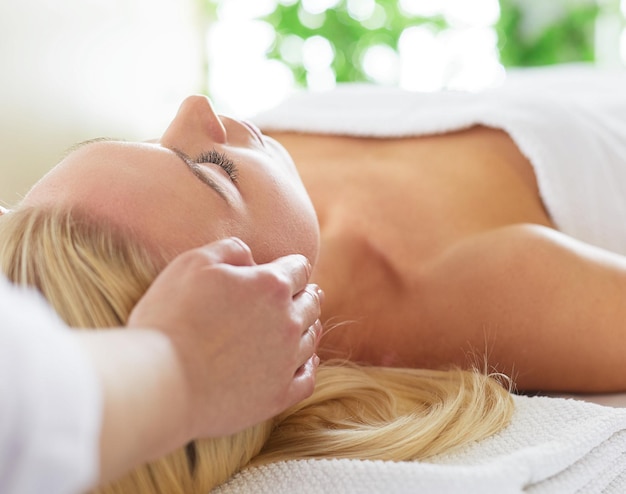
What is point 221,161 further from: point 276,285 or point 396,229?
point 396,229

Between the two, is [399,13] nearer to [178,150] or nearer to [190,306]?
[178,150]

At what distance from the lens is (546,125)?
1.49 meters

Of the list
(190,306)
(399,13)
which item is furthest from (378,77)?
(190,306)

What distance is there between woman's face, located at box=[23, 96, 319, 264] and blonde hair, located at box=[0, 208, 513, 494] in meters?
0.03

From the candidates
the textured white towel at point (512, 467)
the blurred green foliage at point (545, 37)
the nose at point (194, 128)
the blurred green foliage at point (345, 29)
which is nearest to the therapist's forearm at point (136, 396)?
the textured white towel at point (512, 467)

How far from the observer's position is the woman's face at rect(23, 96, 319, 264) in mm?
879

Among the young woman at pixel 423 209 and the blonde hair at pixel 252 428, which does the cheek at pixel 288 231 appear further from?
the blonde hair at pixel 252 428

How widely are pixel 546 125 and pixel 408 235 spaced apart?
35 cm

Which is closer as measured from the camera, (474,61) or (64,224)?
(64,224)

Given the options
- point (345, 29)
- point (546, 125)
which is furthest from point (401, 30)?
point (546, 125)

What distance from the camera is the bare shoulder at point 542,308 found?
1162mm

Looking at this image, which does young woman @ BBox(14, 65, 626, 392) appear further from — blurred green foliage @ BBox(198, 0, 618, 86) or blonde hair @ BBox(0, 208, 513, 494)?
blurred green foliage @ BBox(198, 0, 618, 86)

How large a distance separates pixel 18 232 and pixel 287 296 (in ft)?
1.10

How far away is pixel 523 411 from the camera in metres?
0.99
